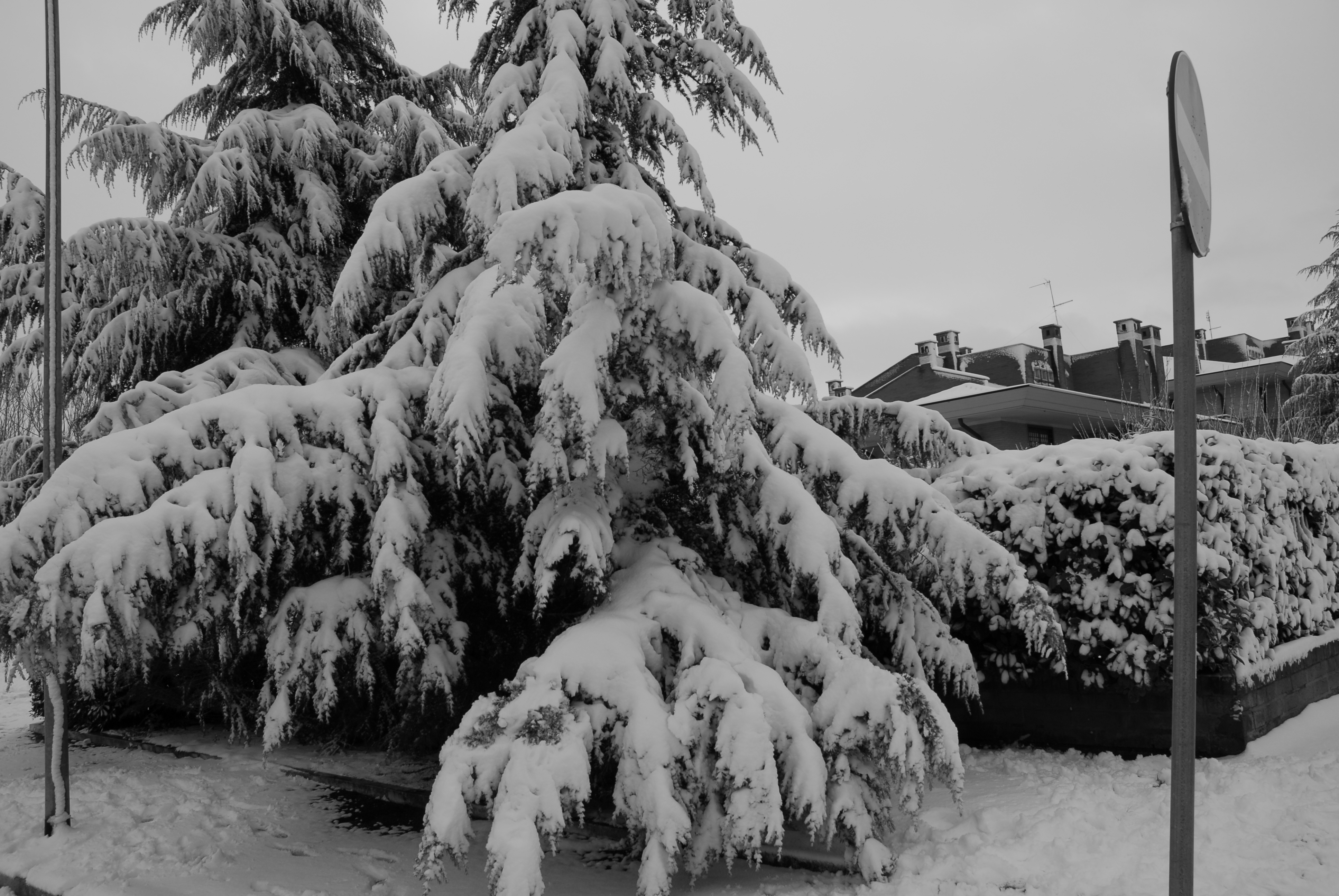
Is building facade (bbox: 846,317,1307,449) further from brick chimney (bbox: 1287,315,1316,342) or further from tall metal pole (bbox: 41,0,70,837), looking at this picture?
tall metal pole (bbox: 41,0,70,837)

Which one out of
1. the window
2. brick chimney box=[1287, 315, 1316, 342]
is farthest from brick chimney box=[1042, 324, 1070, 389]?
the window

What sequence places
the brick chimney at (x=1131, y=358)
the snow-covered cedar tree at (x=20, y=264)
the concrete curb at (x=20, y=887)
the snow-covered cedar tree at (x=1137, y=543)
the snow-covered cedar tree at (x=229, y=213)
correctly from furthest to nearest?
the brick chimney at (x=1131, y=358) < the snow-covered cedar tree at (x=229, y=213) < the snow-covered cedar tree at (x=20, y=264) < the snow-covered cedar tree at (x=1137, y=543) < the concrete curb at (x=20, y=887)

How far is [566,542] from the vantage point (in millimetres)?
4301

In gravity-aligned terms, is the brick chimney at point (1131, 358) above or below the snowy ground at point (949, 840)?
above

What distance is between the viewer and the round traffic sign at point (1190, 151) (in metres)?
2.28

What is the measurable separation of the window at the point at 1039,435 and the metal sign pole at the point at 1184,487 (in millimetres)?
22205

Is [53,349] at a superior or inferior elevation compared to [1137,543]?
superior

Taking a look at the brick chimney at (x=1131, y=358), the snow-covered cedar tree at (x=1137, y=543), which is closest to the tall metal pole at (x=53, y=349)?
the snow-covered cedar tree at (x=1137, y=543)

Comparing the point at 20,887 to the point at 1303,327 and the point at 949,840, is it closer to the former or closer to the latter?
the point at 949,840

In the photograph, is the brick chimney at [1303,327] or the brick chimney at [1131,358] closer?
the brick chimney at [1303,327]

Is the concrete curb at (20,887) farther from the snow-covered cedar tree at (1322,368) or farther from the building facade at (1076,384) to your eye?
the snow-covered cedar tree at (1322,368)

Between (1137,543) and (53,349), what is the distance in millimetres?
6820

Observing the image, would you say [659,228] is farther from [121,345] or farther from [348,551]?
[121,345]

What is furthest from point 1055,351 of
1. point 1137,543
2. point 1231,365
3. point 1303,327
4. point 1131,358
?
point 1137,543
